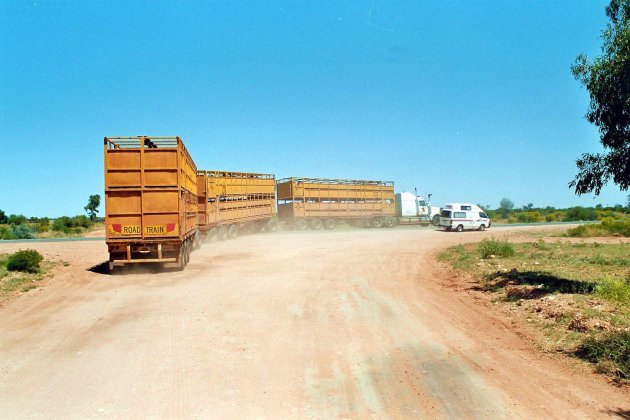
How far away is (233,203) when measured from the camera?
98.0 ft

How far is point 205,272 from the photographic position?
1514 cm

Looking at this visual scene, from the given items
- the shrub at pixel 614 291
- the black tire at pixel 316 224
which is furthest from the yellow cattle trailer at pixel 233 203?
A: the shrub at pixel 614 291

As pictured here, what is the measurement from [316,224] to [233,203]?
11.7 meters

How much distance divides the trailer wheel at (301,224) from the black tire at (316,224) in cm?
53

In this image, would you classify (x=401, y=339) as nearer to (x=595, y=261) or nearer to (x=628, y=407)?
(x=628, y=407)

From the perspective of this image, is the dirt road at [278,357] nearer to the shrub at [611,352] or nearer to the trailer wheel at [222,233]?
the shrub at [611,352]

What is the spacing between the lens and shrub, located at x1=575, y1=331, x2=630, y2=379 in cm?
592

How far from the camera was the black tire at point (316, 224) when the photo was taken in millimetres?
39719

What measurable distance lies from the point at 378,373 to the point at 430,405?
3.48ft

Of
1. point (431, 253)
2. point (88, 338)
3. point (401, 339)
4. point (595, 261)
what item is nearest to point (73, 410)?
point (88, 338)

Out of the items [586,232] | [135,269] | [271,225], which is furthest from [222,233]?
[586,232]

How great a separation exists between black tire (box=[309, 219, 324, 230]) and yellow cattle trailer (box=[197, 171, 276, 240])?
3445 mm

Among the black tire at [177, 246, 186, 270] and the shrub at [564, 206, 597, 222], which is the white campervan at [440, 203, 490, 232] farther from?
the shrub at [564, 206, 597, 222]

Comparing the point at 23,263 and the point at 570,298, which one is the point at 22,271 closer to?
the point at 23,263
